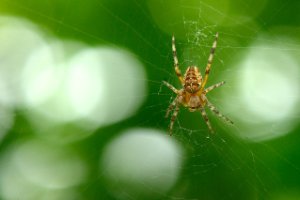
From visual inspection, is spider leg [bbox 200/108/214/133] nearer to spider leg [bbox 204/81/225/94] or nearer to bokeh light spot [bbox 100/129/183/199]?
spider leg [bbox 204/81/225/94]

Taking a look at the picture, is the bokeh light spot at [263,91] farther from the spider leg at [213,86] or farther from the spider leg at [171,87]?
the spider leg at [171,87]

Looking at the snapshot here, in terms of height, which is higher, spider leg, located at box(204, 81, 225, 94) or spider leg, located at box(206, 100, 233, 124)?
spider leg, located at box(204, 81, 225, 94)

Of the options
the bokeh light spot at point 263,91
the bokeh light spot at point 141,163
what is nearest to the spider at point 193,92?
the bokeh light spot at point 263,91

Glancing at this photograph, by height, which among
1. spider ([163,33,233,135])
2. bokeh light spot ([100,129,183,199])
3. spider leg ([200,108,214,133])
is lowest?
bokeh light spot ([100,129,183,199])

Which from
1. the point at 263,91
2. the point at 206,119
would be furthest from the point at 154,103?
the point at 263,91

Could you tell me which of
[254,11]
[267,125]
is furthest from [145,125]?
[254,11]

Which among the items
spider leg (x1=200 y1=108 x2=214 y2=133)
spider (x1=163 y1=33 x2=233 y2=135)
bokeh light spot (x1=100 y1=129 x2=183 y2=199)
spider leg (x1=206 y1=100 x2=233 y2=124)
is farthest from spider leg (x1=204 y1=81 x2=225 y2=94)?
bokeh light spot (x1=100 y1=129 x2=183 y2=199)

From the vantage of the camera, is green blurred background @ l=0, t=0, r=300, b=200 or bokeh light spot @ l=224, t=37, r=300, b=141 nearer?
green blurred background @ l=0, t=0, r=300, b=200
